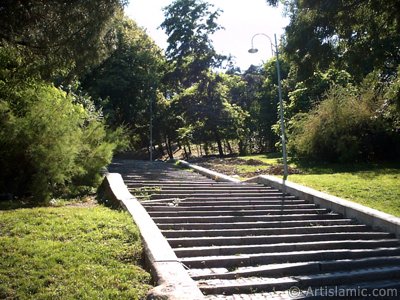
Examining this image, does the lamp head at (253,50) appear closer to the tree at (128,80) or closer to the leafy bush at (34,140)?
the leafy bush at (34,140)

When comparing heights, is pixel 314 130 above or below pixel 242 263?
above

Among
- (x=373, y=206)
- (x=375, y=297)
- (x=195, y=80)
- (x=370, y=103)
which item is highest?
(x=195, y=80)

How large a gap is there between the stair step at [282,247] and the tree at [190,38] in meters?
22.1

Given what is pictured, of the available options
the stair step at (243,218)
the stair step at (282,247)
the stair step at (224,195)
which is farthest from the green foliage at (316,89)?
the stair step at (282,247)

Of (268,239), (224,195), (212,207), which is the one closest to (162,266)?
(268,239)

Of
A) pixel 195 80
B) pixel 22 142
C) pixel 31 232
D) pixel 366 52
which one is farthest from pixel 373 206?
pixel 195 80

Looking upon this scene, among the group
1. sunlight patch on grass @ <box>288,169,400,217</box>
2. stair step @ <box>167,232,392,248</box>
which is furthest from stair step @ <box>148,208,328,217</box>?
stair step @ <box>167,232,392,248</box>

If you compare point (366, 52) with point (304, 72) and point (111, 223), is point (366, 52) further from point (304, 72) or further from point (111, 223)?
point (111, 223)

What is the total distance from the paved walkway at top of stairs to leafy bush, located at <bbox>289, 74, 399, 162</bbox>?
8.31 metres

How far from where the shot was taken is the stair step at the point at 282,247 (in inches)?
288

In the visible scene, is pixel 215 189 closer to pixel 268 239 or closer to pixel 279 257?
pixel 268 239

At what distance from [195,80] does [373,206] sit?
68.6ft

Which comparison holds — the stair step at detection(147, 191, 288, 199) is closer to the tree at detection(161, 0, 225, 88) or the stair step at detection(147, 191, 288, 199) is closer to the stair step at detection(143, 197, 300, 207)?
the stair step at detection(143, 197, 300, 207)

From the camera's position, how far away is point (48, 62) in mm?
8602
